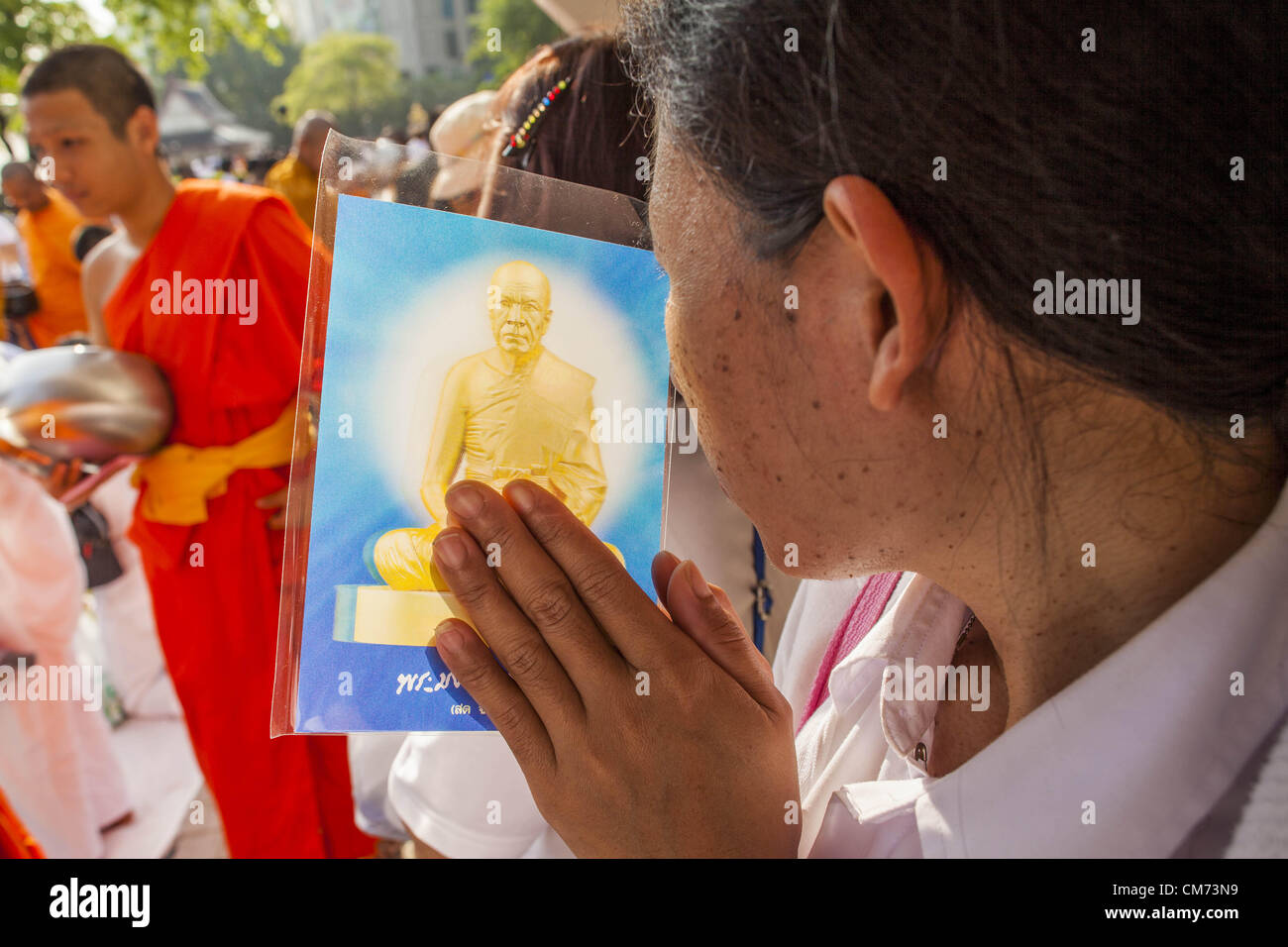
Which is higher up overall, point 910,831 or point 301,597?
point 301,597

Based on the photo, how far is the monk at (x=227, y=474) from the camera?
236 centimetres

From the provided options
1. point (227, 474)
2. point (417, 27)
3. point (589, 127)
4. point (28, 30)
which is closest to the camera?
point (589, 127)

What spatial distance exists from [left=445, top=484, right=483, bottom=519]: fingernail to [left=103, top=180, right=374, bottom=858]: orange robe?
1.89 meters

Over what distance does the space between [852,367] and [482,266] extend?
1.04 feet

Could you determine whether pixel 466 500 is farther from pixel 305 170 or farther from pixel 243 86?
pixel 243 86

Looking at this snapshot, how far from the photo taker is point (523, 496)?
697 mm

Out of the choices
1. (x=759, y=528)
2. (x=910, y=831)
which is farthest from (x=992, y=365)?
(x=910, y=831)

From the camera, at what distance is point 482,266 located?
730 millimetres

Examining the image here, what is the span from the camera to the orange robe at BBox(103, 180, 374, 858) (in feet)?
7.72

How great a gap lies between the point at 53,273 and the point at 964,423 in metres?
5.21

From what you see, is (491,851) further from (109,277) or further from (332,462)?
(109,277)

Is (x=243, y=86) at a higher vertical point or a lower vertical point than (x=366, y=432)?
higher

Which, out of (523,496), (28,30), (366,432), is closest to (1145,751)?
(523,496)

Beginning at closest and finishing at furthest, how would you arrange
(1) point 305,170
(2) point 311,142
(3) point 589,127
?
(3) point 589,127
(2) point 311,142
(1) point 305,170
